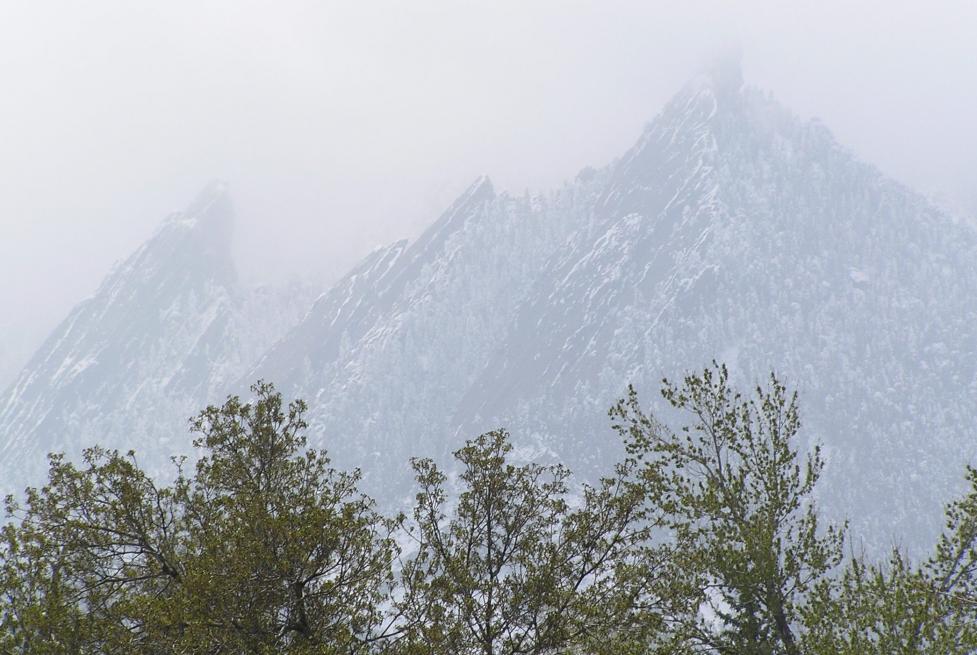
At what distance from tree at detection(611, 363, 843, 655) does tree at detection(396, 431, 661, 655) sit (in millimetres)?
1822

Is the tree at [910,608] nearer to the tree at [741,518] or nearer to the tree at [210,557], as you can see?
the tree at [741,518]

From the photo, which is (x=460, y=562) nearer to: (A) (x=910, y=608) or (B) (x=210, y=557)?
(B) (x=210, y=557)

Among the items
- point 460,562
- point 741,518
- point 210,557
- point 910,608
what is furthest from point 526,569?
point 910,608

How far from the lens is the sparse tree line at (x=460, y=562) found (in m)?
16.8

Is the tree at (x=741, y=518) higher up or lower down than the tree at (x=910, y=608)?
higher up

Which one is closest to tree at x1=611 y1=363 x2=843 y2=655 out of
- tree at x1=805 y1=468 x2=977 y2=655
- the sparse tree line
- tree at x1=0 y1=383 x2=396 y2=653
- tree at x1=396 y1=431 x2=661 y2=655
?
the sparse tree line

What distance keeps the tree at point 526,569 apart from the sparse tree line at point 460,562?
0.19ft

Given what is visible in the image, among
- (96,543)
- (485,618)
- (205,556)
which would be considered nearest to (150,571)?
(96,543)

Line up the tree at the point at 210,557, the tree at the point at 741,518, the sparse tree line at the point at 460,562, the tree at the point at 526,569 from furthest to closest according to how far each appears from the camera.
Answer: the tree at the point at 741,518 < the tree at the point at 526,569 < the sparse tree line at the point at 460,562 < the tree at the point at 210,557

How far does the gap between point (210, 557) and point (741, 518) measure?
47.0ft

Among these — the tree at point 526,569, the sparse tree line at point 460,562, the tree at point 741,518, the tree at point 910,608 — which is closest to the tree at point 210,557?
the sparse tree line at point 460,562

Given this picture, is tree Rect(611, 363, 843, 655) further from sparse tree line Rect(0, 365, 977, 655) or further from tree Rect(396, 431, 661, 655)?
tree Rect(396, 431, 661, 655)

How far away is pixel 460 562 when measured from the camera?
18.8 metres

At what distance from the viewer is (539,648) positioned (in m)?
18.5
